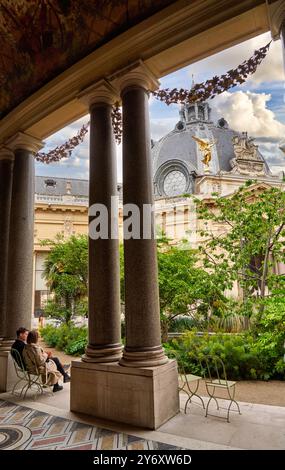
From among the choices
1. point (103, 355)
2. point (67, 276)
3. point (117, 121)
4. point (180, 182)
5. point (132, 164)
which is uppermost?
point (180, 182)

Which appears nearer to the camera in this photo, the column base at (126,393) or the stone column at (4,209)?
the column base at (126,393)

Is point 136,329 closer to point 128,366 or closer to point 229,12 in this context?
point 128,366

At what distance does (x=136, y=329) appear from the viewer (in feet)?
19.1

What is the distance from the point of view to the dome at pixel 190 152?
47656mm

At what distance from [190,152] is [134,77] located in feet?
151

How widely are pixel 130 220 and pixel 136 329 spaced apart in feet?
6.50

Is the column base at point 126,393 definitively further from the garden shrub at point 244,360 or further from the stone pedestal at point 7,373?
the garden shrub at point 244,360

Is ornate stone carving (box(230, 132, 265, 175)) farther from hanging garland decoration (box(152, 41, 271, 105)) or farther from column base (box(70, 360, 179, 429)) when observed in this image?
column base (box(70, 360, 179, 429))

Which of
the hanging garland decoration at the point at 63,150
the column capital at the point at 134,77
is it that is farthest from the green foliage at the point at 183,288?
the column capital at the point at 134,77

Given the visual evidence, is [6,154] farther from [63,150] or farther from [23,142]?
[63,150]

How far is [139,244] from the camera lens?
6.12m

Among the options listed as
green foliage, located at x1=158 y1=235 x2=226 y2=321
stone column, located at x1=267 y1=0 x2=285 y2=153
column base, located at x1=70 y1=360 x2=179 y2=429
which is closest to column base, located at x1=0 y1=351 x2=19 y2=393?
column base, located at x1=70 y1=360 x2=179 y2=429

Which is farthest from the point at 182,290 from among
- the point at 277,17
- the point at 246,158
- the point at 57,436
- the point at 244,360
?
the point at 246,158
